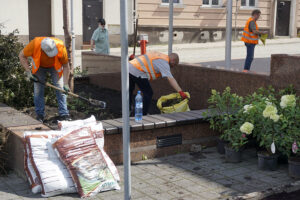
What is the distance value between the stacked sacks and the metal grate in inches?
40.0

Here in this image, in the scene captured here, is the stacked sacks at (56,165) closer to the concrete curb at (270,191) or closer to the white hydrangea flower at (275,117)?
the concrete curb at (270,191)

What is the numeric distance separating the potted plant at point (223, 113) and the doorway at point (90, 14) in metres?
16.8

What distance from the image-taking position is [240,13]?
25719 mm

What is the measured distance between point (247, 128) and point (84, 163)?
72.9 inches

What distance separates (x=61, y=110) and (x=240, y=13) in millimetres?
20469

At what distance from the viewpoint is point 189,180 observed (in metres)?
4.88

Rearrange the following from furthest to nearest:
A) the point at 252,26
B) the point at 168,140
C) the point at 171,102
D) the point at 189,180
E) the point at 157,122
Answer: the point at 252,26
the point at 171,102
the point at 168,140
the point at 157,122
the point at 189,180

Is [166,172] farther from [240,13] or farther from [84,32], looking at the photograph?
[240,13]

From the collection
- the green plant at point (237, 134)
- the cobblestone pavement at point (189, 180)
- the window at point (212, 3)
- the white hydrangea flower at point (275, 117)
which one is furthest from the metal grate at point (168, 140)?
the window at point (212, 3)

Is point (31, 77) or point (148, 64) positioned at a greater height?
point (148, 64)

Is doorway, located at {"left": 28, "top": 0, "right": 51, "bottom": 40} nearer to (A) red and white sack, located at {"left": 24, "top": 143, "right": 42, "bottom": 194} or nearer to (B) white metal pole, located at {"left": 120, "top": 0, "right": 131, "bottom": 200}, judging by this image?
(A) red and white sack, located at {"left": 24, "top": 143, "right": 42, "bottom": 194}

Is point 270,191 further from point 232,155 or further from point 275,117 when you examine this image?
point 232,155

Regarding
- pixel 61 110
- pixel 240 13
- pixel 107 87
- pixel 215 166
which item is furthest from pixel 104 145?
pixel 240 13

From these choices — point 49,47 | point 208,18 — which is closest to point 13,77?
point 49,47
